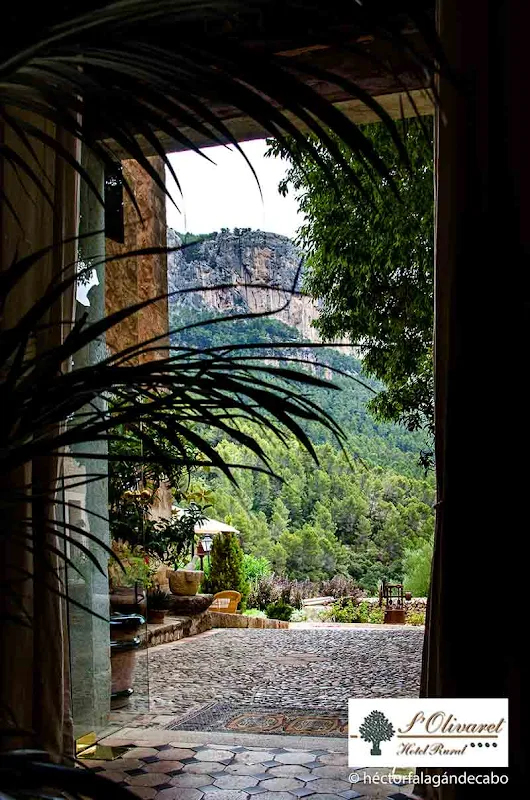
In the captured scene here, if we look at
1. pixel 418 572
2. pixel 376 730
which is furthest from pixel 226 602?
pixel 376 730

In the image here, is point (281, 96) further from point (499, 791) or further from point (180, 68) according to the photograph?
point (499, 791)

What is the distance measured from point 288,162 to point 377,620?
5551 mm

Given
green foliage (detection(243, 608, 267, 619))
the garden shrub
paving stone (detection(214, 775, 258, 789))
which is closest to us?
paving stone (detection(214, 775, 258, 789))

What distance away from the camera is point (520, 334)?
1.94m

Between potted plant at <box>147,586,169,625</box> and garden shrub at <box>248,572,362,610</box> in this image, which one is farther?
garden shrub at <box>248,572,362,610</box>

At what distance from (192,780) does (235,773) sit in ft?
0.49

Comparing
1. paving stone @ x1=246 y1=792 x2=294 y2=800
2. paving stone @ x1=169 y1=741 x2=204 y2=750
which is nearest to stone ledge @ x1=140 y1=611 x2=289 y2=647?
paving stone @ x1=169 y1=741 x2=204 y2=750

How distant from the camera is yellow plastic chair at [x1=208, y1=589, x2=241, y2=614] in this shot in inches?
353


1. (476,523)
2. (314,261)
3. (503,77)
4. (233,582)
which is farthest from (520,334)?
(233,582)

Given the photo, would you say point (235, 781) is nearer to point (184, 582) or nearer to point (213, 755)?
point (213, 755)

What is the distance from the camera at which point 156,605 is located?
666 cm

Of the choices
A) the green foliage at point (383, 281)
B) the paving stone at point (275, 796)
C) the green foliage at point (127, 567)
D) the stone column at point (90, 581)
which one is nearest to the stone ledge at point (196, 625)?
the green foliage at point (383, 281)

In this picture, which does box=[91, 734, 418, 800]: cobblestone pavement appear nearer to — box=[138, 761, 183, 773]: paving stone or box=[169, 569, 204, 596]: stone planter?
box=[138, 761, 183, 773]: paving stone

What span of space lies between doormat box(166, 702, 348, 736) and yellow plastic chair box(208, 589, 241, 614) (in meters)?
4.93
